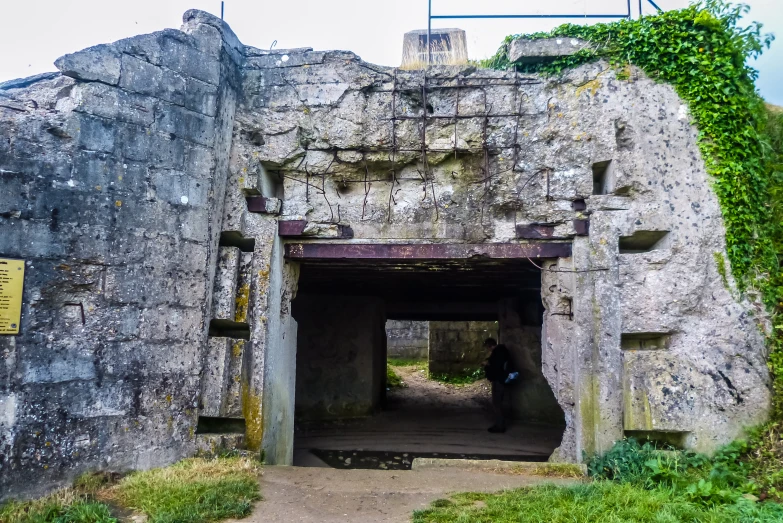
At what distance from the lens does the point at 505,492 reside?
4.19 m

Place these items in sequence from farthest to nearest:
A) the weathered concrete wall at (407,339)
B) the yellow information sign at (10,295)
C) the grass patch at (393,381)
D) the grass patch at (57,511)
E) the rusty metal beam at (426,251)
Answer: the weathered concrete wall at (407,339) < the grass patch at (393,381) < the rusty metal beam at (426,251) < the yellow information sign at (10,295) < the grass patch at (57,511)

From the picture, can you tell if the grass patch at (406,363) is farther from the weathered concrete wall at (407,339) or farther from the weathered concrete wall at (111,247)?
the weathered concrete wall at (111,247)

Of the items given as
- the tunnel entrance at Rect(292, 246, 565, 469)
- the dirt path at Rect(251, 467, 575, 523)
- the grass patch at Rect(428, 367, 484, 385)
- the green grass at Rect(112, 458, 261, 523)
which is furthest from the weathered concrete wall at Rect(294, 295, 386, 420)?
the grass patch at Rect(428, 367, 484, 385)

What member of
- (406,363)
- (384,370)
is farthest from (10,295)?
(406,363)

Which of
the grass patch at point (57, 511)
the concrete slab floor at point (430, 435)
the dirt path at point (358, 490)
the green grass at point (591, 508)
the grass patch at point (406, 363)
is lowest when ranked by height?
the concrete slab floor at point (430, 435)

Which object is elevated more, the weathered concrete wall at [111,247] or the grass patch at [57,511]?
the weathered concrete wall at [111,247]

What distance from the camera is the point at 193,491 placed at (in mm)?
4055

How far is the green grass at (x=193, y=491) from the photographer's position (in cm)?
374

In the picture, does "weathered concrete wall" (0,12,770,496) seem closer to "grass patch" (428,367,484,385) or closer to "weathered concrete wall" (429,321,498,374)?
"grass patch" (428,367,484,385)

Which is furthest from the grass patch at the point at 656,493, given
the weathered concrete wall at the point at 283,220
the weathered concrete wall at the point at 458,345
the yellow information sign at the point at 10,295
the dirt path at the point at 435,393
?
the weathered concrete wall at the point at 458,345

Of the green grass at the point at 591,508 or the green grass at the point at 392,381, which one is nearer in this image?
the green grass at the point at 591,508

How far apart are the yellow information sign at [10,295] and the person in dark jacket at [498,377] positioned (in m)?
6.67

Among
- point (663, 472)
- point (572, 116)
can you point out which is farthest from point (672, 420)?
point (572, 116)

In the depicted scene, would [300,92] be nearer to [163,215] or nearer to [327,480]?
[163,215]
